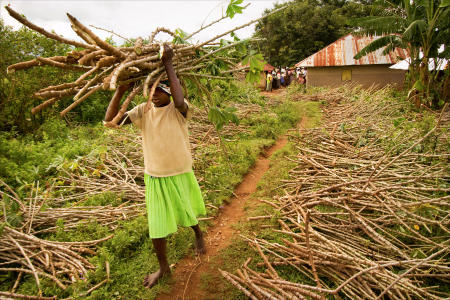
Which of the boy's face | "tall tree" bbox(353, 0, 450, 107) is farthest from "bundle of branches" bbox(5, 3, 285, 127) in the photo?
"tall tree" bbox(353, 0, 450, 107)

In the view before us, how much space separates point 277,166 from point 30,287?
3895 millimetres

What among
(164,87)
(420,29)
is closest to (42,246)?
(164,87)

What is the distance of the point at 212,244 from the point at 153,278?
779mm

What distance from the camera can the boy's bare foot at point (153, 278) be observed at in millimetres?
2295

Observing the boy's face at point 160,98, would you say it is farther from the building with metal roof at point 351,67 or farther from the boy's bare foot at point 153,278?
the building with metal roof at point 351,67

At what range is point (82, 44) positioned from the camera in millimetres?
1534

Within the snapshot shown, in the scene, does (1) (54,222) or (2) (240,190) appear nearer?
(1) (54,222)

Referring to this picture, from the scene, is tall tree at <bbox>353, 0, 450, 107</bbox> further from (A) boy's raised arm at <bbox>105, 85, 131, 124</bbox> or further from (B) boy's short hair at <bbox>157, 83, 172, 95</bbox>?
(A) boy's raised arm at <bbox>105, 85, 131, 124</bbox>

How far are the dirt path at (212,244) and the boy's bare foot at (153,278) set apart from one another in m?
0.13

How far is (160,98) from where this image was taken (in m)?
2.09

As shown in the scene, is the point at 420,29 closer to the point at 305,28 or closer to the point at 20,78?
the point at 20,78

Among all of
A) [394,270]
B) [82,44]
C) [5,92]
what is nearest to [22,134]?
[5,92]

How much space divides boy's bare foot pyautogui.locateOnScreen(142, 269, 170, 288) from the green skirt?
16.9 inches

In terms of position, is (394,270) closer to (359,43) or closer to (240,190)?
Result: (240,190)
